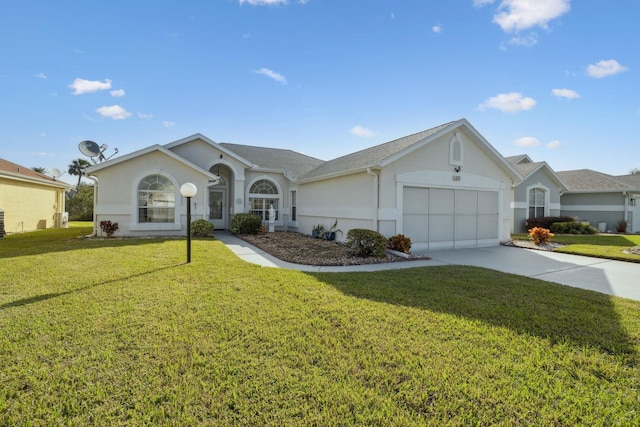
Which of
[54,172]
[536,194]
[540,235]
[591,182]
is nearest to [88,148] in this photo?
[54,172]

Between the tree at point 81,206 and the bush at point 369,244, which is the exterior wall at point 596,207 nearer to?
the bush at point 369,244

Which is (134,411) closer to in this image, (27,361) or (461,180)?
(27,361)

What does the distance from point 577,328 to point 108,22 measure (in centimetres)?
1574

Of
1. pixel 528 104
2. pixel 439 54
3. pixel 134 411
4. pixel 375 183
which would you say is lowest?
pixel 134 411

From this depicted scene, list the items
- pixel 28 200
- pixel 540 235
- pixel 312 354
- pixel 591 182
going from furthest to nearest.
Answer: pixel 591 182 → pixel 28 200 → pixel 540 235 → pixel 312 354

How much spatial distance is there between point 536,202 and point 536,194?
1.86 feet

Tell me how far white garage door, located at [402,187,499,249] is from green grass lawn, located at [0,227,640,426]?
17.6 ft

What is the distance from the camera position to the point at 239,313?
4676 mm

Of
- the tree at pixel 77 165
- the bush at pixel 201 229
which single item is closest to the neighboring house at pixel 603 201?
the bush at pixel 201 229

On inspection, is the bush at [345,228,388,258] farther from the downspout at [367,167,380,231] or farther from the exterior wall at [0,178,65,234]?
the exterior wall at [0,178,65,234]

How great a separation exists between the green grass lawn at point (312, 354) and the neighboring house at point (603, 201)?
74.7ft

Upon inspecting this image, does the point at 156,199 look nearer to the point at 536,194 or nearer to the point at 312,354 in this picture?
the point at 312,354

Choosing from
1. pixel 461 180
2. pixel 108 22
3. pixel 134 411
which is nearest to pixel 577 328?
pixel 134 411

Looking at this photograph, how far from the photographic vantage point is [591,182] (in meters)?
23.6
